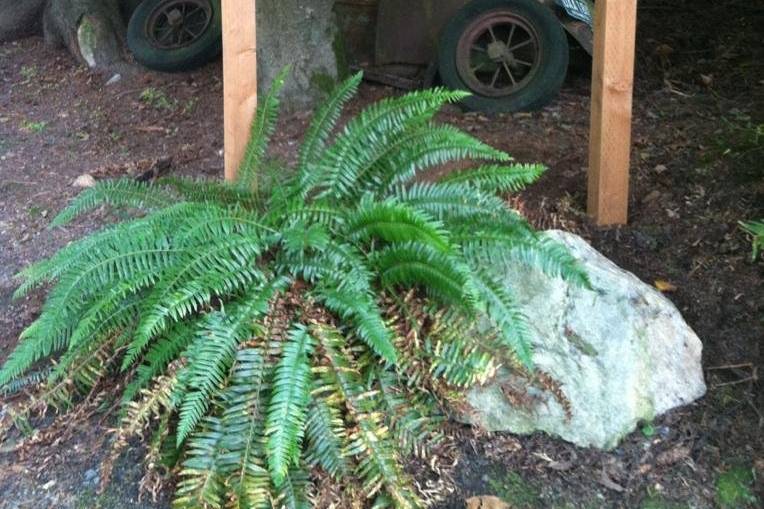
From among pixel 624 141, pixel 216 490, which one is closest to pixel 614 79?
pixel 624 141

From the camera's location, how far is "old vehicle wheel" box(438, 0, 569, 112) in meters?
5.90

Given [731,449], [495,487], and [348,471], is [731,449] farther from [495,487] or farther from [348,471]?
[348,471]

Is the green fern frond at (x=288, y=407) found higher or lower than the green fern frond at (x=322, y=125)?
lower

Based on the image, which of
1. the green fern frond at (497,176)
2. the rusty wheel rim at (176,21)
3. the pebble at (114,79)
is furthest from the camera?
the rusty wheel rim at (176,21)

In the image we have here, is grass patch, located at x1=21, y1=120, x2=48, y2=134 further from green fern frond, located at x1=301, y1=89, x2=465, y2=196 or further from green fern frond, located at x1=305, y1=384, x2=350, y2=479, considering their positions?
green fern frond, located at x1=305, y1=384, x2=350, y2=479

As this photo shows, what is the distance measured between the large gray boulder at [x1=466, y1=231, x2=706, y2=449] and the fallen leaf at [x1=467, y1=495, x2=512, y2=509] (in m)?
0.34

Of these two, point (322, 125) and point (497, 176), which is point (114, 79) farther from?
point (497, 176)

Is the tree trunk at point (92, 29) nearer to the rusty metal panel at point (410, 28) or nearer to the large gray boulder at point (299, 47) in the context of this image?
the large gray boulder at point (299, 47)

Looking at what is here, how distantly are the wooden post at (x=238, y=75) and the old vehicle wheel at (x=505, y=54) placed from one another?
83.8 inches

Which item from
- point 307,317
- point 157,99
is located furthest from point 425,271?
point 157,99

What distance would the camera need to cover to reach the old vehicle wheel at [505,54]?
5898 millimetres

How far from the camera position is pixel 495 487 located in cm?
335

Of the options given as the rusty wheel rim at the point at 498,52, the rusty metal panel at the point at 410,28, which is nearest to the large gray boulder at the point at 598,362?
the rusty wheel rim at the point at 498,52

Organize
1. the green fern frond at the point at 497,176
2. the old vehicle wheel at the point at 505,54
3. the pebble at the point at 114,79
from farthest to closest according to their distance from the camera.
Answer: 1. the pebble at the point at 114,79
2. the old vehicle wheel at the point at 505,54
3. the green fern frond at the point at 497,176
